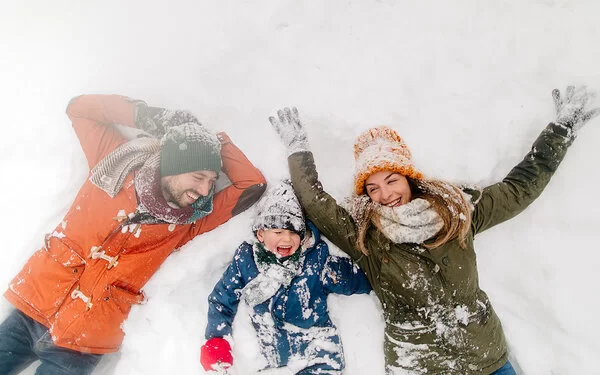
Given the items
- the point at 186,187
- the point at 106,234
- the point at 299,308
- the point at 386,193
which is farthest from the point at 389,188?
the point at 106,234

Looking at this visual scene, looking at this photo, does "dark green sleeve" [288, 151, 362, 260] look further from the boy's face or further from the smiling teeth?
the smiling teeth

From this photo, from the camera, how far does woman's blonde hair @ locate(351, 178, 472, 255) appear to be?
8.71 ft

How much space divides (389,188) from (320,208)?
0.50 m

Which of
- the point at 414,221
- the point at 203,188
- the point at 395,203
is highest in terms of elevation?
the point at 203,188

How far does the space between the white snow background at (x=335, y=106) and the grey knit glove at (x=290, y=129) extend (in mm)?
282

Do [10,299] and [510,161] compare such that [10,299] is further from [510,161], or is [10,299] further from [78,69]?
A: [510,161]

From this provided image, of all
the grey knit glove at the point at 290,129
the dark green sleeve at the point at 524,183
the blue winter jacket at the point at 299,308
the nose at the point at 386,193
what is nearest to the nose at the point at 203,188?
the blue winter jacket at the point at 299,308

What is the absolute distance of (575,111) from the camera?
291cm

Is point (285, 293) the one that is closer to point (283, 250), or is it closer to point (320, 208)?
point (283, 250)

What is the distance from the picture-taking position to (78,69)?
3.49m

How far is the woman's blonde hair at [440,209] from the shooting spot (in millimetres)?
2654

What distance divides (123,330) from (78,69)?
2.18 meters

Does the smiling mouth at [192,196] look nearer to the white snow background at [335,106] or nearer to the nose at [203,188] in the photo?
the nose at [203,188]

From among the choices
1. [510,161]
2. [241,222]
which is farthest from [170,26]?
[510,161]
